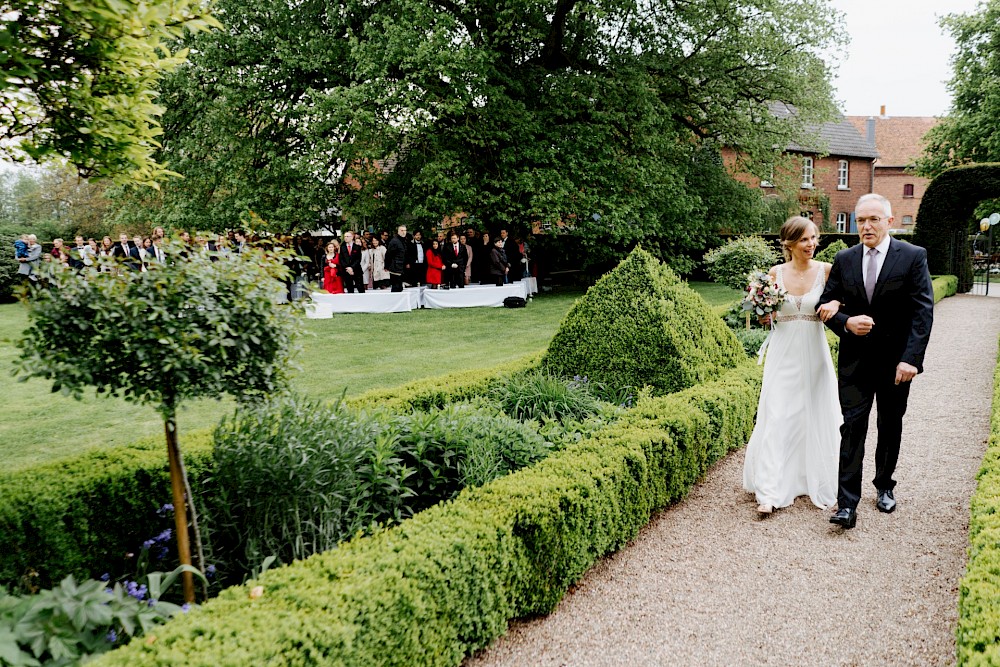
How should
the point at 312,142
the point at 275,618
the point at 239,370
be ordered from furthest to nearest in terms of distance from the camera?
the point at 312,142, the point at 239,370, the point at 275,618

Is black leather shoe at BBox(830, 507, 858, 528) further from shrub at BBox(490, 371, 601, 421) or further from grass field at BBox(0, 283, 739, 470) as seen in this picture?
grass field at BBox(0, 283, 739, 470)

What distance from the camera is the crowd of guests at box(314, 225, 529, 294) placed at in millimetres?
17531

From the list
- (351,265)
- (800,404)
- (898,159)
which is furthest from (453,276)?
(898,159)

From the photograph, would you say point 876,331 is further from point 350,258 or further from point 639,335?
point 350,258

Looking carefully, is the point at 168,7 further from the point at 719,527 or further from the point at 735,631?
the point at 719,527

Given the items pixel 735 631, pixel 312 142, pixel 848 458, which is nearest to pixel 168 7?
pixel 735 631

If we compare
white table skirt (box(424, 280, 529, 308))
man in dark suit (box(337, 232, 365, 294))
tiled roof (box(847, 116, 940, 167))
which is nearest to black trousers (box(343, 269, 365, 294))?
man in dark suit (box(337, 232, 365, 294))

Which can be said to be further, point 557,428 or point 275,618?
point 557,428

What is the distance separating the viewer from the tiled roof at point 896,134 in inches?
2116

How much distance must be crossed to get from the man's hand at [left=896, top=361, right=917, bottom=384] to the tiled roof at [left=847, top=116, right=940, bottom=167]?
190ft

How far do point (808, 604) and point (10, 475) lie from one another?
4318mm

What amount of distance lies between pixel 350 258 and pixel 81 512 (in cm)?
1453

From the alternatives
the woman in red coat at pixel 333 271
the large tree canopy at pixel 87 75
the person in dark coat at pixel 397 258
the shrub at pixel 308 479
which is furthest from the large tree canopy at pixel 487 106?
the shrub at pixel 308 479

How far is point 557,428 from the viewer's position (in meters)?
5.12
